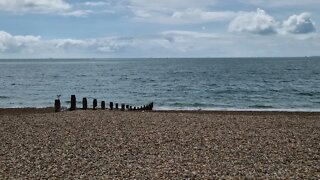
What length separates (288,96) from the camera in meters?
53.8

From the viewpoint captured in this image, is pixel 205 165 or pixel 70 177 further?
pixel 205 165

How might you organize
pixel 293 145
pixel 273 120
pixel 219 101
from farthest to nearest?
pixel 219 101
pixel 273 120
pixel 293 145

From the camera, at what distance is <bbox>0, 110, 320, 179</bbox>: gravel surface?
11.0 m

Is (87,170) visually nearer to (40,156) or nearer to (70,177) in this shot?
(70,177)

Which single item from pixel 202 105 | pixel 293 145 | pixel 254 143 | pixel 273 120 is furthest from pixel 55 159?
pixel 202 105

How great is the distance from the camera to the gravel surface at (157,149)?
36.2 feet

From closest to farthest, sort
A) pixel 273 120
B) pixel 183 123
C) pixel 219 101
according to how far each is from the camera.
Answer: pixel 183 123 < pixel 273 120 < pixel 219 101

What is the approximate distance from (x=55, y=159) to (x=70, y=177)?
2.13 metres

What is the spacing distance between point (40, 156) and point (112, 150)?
7.45 feet

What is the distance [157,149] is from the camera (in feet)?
45.8

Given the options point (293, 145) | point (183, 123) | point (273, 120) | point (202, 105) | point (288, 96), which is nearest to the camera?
point (293, 145)

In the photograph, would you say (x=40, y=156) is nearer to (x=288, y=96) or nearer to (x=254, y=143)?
(x=254, y=143)

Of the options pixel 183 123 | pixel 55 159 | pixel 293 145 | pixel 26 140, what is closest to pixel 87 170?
pixel 55 159

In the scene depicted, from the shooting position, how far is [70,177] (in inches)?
415
